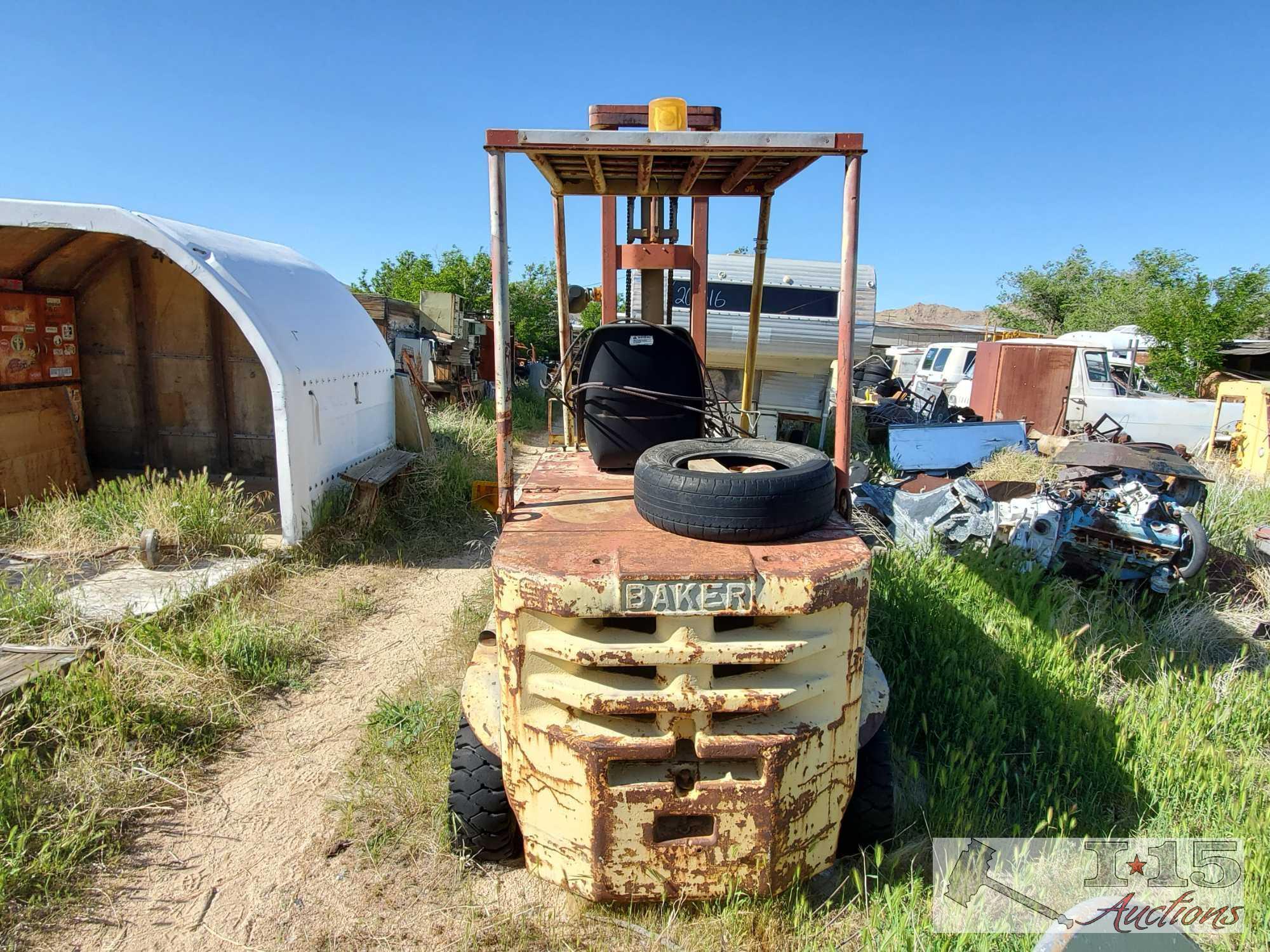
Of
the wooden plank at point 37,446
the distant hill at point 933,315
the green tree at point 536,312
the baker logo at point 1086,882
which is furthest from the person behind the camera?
the distant hill at point 933,315

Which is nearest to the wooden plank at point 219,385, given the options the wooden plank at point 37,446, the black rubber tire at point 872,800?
the wooden plank at point 37,446

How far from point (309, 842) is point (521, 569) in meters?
1.88

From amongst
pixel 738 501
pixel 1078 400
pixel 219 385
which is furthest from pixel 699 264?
pixel 1078 400

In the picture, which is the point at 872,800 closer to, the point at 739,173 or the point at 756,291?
the point at 756,291

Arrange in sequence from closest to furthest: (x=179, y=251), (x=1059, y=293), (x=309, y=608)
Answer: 1. (x=309, y=608)
2. (x=179, y=251)
3. (x=1059, y=293)

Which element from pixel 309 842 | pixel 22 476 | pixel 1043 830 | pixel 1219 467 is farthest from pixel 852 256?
pixel 1219 467

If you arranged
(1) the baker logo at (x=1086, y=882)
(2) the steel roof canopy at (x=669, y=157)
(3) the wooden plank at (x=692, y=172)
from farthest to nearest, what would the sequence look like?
(3) the wooden plank at (x=692, y=172)
(2) the steel roof canopy at (x=669, y=157)
(1) the baker logo at (x=1086, y=882)

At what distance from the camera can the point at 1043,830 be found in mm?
3246

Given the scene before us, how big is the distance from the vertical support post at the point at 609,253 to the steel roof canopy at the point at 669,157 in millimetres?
99

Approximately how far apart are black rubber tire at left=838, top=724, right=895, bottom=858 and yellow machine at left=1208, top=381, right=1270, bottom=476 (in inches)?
419

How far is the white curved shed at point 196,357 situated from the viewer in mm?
7422

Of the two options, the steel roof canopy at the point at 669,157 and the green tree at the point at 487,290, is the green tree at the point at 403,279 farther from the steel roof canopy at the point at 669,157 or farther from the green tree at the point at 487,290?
the steel roof canopy at the point at 669,157

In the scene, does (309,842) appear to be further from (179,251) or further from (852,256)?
(179,251)

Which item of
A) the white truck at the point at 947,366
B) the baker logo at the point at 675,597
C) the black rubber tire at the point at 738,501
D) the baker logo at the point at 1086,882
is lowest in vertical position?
the baker logo at the point at 1086,882
